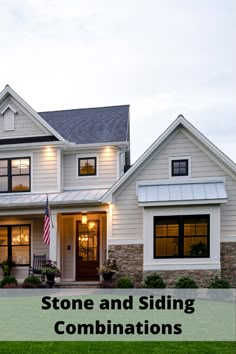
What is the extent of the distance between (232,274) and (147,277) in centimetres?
283

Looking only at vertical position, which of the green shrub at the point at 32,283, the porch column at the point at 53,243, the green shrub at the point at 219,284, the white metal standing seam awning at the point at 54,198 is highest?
the white metal standing seam awning at the point at 54,198

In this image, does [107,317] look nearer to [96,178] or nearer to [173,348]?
[173,348]

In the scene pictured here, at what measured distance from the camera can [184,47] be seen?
2417cm

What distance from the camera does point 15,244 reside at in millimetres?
18125

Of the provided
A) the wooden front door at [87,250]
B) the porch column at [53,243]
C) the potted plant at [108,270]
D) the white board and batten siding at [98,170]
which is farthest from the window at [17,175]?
the potted plant at [108,270]

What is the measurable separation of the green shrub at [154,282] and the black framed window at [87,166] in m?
5.43

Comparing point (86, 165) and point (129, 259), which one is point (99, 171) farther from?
point (129, 259)

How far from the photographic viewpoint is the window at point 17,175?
1803cm

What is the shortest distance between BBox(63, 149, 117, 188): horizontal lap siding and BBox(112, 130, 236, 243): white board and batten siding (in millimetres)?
2230

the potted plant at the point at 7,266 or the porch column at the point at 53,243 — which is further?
the potted plant at the point at 7,266

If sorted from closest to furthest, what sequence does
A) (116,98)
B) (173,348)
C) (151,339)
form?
(173,348), (151,339), (116,98)

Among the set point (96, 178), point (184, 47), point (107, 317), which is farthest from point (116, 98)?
point (107, 317)

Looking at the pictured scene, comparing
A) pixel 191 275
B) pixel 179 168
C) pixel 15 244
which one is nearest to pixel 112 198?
pixel 179 168

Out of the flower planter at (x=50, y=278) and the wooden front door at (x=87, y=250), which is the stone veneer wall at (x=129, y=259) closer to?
the flower planter at (x=50, y=278)
